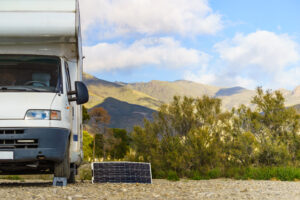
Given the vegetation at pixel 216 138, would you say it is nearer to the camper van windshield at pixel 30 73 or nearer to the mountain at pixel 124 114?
the camper van windshield at pixel 30 73

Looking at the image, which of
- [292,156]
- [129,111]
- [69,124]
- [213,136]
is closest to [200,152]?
[213,136]

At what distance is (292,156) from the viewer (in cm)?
1358

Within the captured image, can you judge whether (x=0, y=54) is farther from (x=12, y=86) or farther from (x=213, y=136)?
(x=213, y=136)

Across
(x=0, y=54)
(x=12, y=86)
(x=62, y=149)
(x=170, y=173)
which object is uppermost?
(x=0, y=54)

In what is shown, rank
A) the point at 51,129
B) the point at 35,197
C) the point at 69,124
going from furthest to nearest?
the point at 69,124
the point at 51,129
the point at 35,197

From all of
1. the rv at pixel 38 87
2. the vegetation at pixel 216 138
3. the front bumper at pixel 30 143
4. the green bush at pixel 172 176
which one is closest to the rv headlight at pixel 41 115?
the rv at pixel 38 87

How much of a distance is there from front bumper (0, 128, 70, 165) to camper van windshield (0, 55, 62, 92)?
2.81 feet

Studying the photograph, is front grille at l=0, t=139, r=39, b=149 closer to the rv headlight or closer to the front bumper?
the front bumper

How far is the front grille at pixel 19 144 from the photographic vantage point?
758 centimetres

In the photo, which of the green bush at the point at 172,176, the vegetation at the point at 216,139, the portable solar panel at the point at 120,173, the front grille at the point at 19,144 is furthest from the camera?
the vegetation at the point at 216,139

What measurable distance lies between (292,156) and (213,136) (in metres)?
2.44

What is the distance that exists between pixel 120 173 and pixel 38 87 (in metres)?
3.39

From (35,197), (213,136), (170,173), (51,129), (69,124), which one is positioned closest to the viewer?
(35,197)

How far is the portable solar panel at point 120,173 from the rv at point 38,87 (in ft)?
4.11
